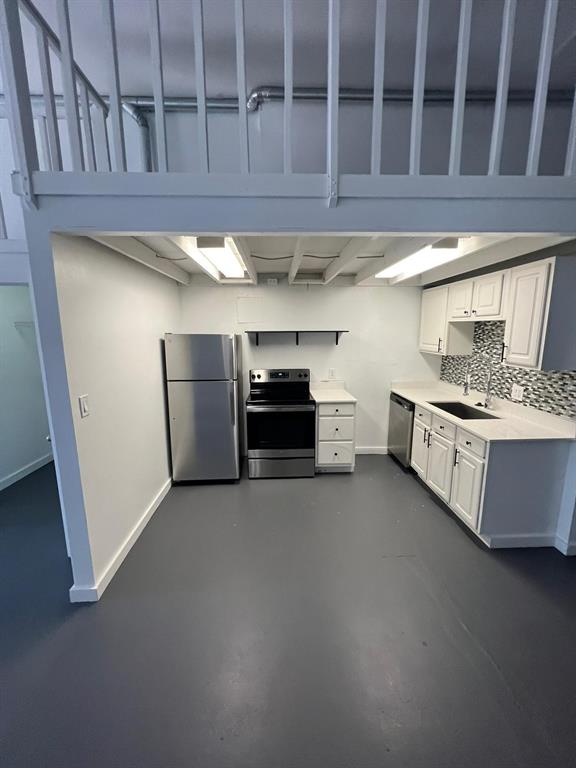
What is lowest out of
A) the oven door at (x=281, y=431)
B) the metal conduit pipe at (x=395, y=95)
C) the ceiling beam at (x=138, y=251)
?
the oven door at (x=281, y=431)

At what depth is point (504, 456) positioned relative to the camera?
2287 millimetres

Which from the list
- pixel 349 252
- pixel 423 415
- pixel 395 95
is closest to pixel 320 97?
pixel 395 95

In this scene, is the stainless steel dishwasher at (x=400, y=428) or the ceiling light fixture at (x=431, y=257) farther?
the stainless steel dishwasher at (x=400, y=428)

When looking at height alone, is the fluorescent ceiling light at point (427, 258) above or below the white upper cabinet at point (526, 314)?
above

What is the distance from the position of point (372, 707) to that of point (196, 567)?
132 centimetres

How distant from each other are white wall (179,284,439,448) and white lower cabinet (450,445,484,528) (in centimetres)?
155

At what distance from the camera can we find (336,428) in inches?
138

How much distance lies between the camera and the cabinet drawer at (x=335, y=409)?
3.47 m

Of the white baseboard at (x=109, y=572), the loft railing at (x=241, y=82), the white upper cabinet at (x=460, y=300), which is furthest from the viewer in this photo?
the white upper cabinet at (x=460, y=300)

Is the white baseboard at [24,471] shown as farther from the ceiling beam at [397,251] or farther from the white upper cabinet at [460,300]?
the white upper cabinet at [460,300]

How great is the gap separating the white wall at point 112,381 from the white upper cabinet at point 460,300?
9.94 feet

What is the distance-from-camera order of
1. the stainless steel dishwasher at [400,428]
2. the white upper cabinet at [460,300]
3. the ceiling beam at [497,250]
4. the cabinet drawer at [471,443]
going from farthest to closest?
the stainless steel dishwasher at [400,428], the white upper cabinet at [460,300], the cabinet drawer at [471,443], the ceiling beam at [497,250]

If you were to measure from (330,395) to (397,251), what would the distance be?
1755mm

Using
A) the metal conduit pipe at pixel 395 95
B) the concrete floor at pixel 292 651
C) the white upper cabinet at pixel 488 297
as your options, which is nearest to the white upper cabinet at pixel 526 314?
the white upper cabinet at pixel 488 297
